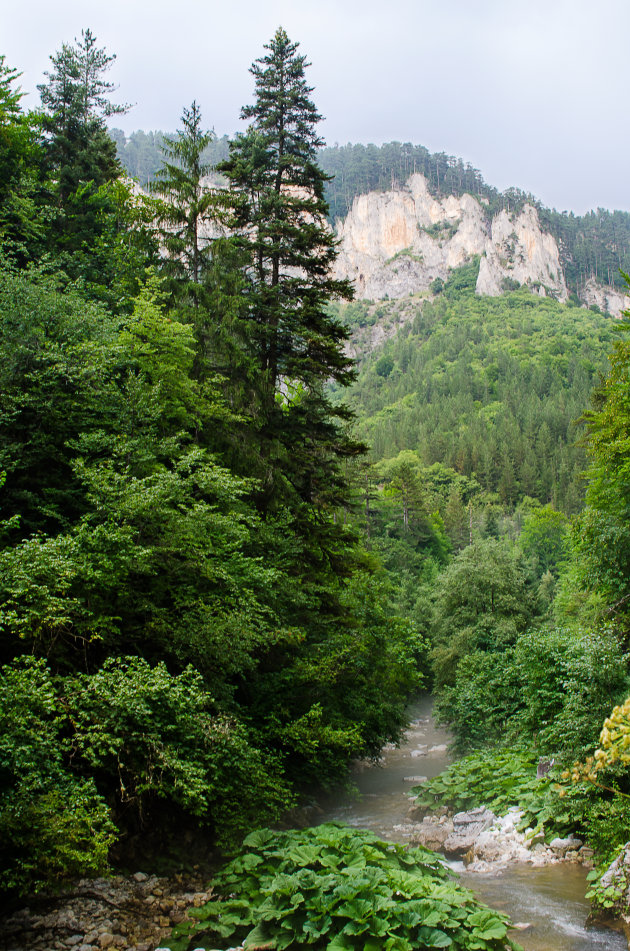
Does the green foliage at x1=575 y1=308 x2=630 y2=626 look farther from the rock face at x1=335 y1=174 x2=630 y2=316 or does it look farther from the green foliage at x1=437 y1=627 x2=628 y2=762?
the rock face at x1=335 y1=174 x2=630 y2=316

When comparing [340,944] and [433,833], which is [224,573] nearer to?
[340,944]

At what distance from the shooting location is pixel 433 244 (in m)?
187

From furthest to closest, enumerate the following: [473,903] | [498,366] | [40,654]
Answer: [498,366] → [40,654] → [473,903]

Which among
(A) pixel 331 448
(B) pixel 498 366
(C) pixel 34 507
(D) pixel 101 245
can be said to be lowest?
(C) pixel 34 507

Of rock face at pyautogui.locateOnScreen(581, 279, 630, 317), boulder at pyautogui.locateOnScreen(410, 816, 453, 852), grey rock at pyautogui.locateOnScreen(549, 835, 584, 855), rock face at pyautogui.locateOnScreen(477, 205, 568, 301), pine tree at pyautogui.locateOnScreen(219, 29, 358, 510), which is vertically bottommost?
boulder at pyautogui.locateOnScreen(410, 816, 453, 852)

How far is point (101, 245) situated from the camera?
60.1 feet

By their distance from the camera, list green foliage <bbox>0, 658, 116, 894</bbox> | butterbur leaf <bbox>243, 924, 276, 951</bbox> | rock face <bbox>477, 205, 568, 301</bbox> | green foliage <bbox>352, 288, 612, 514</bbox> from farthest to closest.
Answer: rock face <bbox>477, 205, 568, 301</bbox> → green foliage <bbox>352, 288, 612, 514</bbox> → butterbur leaf <bbox>243, 924, 276, 951</bbox> → green foliage <bbox>0, 658, 116, 894</bbox>

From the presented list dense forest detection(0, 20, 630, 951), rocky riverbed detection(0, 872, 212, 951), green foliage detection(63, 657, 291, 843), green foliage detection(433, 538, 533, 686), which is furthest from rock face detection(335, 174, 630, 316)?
rocky riverbed detection(0, 872, 212, 951)

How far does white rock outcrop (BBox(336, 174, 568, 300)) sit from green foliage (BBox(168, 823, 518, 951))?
171617 millimetres

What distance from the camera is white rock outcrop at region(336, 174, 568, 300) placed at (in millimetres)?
175750

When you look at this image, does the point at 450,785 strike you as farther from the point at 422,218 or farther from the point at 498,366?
the point at 422,218

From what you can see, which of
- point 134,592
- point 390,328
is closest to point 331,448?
point 134,592

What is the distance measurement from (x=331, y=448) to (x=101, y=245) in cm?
971

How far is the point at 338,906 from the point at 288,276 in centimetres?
1312
